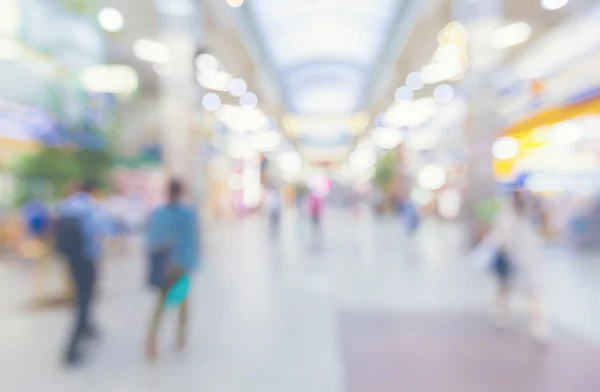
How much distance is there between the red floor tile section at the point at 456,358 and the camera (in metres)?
3.74

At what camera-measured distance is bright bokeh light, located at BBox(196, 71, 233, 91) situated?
58.5 ft

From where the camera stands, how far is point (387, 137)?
3506 centimetres

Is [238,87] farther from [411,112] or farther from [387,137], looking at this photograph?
[387,137]

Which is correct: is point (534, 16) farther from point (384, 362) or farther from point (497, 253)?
point (384, 362)

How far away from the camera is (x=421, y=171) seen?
93.6ft

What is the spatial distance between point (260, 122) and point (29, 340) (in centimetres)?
2636

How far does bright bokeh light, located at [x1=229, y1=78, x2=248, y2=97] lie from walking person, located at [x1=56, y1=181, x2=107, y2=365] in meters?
17.0

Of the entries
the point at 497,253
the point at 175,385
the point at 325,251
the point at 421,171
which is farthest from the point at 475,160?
the point at 421,171

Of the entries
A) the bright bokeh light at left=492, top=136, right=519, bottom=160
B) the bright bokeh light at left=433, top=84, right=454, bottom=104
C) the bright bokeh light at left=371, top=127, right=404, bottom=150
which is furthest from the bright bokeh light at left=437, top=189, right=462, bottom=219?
the bright bokeh light at left=371, top=127, right=404, bottom=150

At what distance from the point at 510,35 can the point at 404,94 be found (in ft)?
44.6

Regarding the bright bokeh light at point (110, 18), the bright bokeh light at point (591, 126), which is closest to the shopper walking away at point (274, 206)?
the bright bokeh light at point (110, 18)

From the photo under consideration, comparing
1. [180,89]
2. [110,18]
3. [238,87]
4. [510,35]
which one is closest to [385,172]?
[238,87]

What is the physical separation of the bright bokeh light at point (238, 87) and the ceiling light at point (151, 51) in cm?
593

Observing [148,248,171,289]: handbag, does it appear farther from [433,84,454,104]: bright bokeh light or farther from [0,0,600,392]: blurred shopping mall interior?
[433,84,454,104]: bright bokeh light
